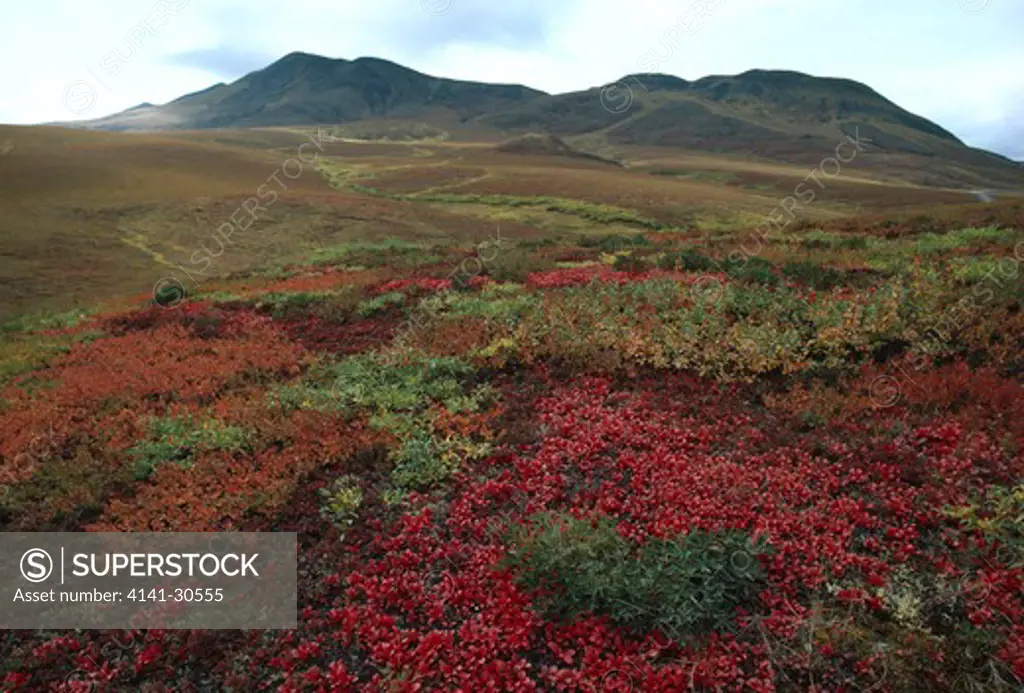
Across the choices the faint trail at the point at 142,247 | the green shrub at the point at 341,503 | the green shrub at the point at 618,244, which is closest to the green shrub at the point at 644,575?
the green shrub at the point at 341,503

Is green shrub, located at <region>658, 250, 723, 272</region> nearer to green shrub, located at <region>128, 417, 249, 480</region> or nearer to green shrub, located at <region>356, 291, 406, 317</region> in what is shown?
green shrub, located at <region>356, 291, 406, 317</region>

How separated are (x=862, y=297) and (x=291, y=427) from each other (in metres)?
12.7

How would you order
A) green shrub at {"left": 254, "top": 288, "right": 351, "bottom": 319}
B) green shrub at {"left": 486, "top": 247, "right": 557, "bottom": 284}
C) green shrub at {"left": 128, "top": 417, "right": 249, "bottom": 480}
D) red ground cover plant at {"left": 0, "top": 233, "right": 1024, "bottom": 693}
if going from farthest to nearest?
green shrub at {"left": 486, "top": 247, "right": 557, "bottom": 284}, green shrub at {"left": 254, "top": 288, "right": 351, "bottom": 319}, green shrub at {"left": 128, "top": 417, "right": 249, "bottom": 480}, red ground cover plant at {"left": 0, "top": 233, "right": 1024, "bottom": 693}

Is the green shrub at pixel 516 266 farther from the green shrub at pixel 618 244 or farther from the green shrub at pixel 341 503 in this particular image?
the green shrub at pixel 341 503

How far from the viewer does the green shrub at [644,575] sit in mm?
6539

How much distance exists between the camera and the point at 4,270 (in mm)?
34062

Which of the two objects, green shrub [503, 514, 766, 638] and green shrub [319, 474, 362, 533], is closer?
green shrub [503, 514, 766, 638]

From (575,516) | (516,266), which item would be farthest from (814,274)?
(575,516)

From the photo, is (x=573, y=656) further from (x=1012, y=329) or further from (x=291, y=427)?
(x=1012, y=329)

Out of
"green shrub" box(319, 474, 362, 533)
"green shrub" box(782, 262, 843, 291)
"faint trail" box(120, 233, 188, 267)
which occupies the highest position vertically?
"green shrub" box(782, 262, 843, 291)

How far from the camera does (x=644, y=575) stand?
6926 mm

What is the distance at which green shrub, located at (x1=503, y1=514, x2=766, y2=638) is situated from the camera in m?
6.54

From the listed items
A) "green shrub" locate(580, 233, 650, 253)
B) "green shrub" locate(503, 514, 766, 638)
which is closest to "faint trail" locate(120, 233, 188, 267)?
"green shrub" locate(580, 233, 650, 253)

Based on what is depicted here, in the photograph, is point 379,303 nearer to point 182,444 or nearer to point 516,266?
point 516,266
